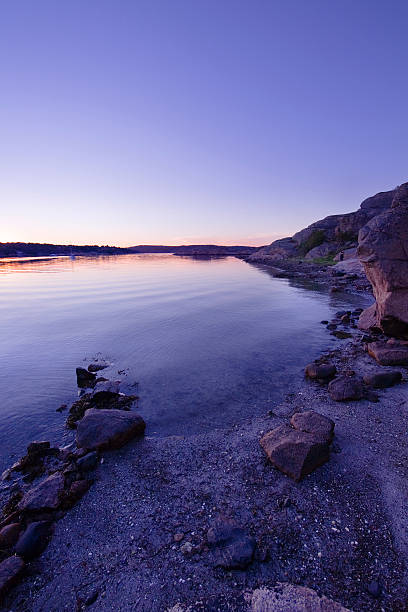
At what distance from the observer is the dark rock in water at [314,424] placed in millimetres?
5898

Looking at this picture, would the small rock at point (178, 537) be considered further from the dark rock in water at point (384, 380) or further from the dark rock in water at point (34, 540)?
the dark rock in water at point (384, 380)

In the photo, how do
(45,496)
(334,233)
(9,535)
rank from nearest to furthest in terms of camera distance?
(9,535) → (45,496) → (334,233)

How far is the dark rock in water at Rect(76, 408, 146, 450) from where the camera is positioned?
20.4ft

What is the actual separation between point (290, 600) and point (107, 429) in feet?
15.1

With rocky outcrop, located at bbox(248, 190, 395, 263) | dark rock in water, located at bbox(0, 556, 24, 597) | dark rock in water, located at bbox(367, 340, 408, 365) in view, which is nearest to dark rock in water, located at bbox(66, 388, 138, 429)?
dark rock in water, located at bbox(0, 556, 24, 597)

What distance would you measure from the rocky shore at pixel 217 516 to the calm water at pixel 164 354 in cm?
138

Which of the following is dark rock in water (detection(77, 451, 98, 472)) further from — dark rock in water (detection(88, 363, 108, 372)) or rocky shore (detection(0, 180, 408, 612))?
dark rock in water (detection(88, 363, 108, 372))

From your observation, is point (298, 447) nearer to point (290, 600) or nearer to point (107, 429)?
point (290, 600)

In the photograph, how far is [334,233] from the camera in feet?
249

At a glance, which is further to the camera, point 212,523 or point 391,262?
point 391,262

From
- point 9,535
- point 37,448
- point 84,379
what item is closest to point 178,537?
point 9,535

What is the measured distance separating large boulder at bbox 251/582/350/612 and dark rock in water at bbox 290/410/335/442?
2783 mm

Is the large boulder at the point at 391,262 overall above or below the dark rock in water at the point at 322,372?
above

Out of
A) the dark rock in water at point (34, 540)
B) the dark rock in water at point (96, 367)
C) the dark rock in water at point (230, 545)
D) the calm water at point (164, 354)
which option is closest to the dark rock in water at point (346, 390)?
the calm water at point (164, 354)
